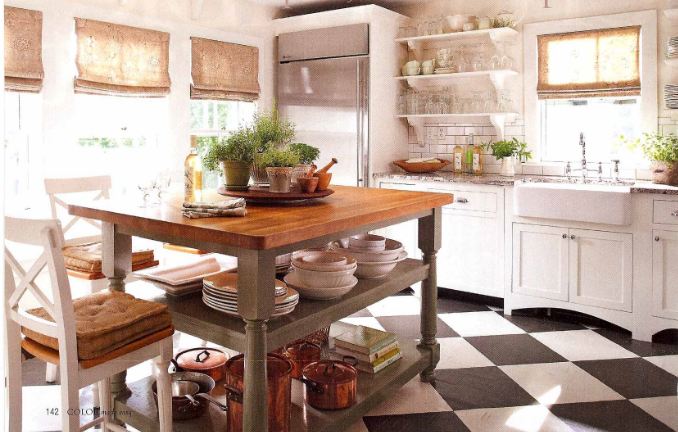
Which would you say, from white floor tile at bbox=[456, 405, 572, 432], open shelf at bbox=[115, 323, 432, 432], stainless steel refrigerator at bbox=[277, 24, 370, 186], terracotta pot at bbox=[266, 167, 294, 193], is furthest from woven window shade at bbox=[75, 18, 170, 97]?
white floor tile at bbox=[456, 405, 572, 432]

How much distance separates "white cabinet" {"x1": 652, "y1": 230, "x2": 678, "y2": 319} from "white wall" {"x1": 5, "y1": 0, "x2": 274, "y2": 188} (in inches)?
132

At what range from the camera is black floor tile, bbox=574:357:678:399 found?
114 inches

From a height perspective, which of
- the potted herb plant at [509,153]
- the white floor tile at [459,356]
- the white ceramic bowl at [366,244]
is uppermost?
the potted herb plant at [509,153]

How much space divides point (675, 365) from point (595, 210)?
1.03m

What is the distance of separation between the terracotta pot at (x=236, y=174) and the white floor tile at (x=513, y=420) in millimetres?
1449

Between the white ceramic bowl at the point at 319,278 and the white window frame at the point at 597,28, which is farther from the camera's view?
the white window frame at the point at 597,28

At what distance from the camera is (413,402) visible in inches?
110

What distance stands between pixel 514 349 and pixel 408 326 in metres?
0.73

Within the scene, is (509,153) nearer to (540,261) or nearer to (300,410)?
(540,261)

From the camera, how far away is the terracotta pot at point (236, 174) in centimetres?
263

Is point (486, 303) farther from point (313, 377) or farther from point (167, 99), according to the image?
point (167, 99)

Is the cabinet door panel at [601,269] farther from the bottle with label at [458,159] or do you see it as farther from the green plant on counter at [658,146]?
the bottle with label at [458,159]

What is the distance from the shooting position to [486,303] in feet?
14.8

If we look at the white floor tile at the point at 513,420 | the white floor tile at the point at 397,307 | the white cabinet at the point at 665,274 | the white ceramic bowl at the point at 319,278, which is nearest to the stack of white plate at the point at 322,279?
the white ceramic bowl at the point at 319,278
